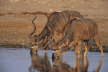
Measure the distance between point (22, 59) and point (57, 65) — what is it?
48cm

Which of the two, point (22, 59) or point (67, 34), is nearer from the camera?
point (67, 34)

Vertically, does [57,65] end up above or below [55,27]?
below

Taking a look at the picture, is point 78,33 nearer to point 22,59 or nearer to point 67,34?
point 67,34

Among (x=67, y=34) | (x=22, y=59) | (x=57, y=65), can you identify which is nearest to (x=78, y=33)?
(x=67, y=34)

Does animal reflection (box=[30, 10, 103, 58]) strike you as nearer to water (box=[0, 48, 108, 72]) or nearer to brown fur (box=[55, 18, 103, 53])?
brown fur (box=[55, 18, 103, 53])

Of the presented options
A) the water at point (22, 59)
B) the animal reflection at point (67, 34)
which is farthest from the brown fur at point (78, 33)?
the water at point (22, 59)

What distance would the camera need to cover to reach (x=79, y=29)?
1.14m

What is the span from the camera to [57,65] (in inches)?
46.0

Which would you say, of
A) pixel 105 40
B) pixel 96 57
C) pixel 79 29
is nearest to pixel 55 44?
pixel 79 29

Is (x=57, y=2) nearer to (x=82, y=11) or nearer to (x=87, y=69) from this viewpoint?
(x=82, y=11)

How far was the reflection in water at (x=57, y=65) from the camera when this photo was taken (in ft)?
3.82

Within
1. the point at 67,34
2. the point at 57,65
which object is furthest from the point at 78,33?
the point at 57,65

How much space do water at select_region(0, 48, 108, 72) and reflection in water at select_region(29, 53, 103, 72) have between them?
0.03 metres

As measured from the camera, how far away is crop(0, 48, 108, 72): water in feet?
4.56
